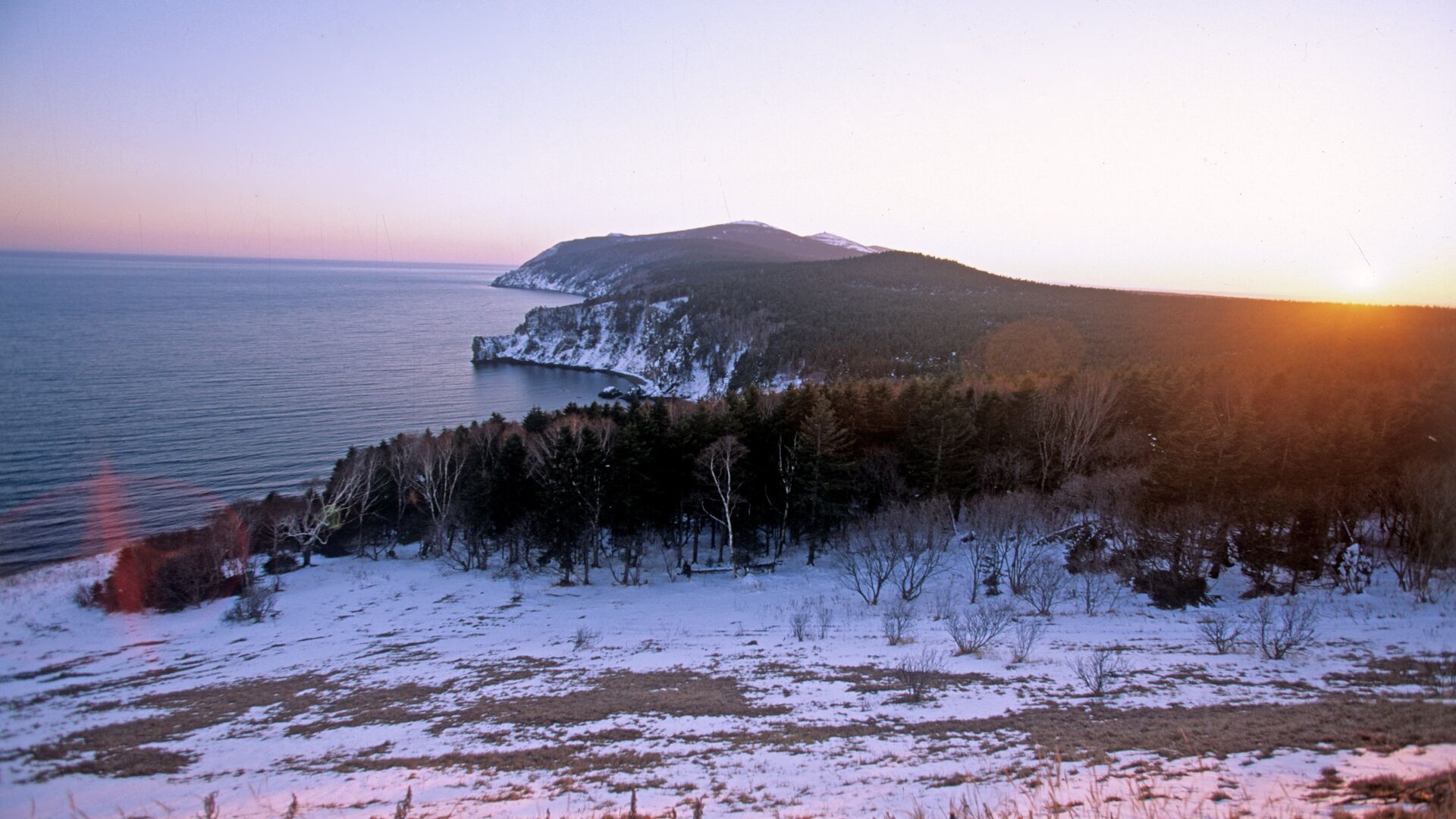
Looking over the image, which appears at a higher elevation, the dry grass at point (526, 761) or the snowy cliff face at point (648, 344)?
the snowy cliff face at point (648, 344)

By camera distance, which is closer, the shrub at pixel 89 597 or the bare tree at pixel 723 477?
the shrub at pixel 89 597

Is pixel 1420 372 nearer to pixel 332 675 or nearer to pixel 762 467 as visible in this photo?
pixel 762 467

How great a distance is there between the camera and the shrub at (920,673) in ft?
54.3

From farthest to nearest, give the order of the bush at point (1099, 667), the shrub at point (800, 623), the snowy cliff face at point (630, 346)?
the snowy cliff face at point (630, 346)
the shrub at point (800, 623)
the bush at point (1099, 667)

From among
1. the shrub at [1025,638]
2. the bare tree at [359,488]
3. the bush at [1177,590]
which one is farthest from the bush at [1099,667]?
the bare tree at [359,488]

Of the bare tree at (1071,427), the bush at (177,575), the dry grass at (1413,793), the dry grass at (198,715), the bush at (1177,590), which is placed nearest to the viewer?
the dry grass at (1413,793)

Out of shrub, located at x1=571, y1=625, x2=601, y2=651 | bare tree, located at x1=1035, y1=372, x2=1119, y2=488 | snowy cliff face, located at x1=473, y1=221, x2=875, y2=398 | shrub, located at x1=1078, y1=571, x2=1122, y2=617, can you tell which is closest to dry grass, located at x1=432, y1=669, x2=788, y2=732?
shrub, located at x1=571, y1=625, x2=601, y2=651

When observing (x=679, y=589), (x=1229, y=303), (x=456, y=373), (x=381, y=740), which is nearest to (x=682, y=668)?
(x=381, y=740)

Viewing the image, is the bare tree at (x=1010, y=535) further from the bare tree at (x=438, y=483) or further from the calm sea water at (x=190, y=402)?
the calm sea water at (x=190, y=402)

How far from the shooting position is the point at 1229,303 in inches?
4786

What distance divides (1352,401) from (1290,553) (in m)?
12.9

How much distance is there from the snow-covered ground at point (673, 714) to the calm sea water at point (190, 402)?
Result: 2099 centimetres

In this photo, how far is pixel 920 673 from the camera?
17531mm

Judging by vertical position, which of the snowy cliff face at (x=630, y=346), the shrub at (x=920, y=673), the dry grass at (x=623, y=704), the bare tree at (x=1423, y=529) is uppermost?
the snowy cliff face at (x=630, y=346)
